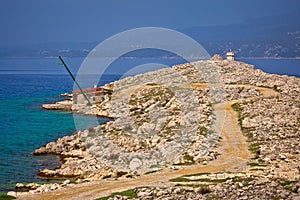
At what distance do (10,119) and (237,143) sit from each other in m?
46.5

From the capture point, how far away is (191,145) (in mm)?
44031

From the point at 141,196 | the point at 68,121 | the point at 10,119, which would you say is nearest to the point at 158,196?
the point at 141,196

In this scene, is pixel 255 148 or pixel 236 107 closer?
pixel 255 148

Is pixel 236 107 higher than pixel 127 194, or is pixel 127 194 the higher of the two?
pixel 236 107

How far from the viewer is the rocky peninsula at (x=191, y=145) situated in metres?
29.9

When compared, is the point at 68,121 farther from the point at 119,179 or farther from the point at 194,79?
the point at 119,179

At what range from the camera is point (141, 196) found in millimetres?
28281

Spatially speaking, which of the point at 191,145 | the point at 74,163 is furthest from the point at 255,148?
the point at 74,163

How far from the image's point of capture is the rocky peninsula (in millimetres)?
29922

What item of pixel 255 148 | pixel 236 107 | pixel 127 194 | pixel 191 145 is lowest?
pixel 127 194

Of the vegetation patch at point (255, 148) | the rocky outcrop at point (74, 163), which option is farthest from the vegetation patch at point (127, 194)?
the vegetation patch at point (255, 148)

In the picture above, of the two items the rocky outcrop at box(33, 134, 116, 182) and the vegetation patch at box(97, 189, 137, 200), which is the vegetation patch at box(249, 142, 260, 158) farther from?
the vegetation patch at box(97, 189, 137, 200)

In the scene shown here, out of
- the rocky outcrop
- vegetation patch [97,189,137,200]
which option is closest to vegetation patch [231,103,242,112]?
the rocky outcrop

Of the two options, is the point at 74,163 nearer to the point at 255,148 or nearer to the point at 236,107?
the point at 255,148
